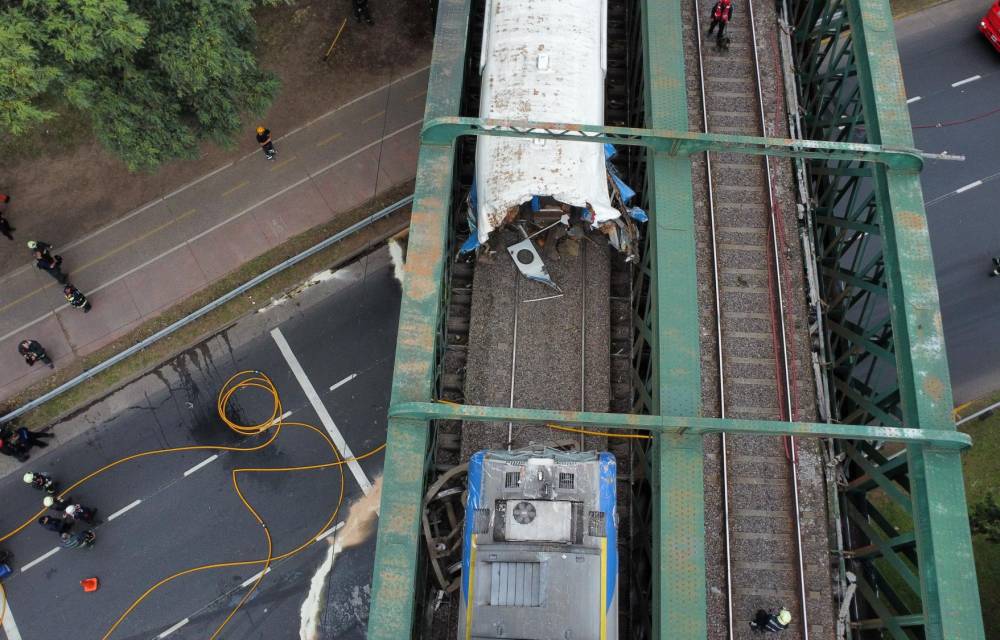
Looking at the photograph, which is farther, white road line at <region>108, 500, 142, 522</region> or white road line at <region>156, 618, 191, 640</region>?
white road line at <region>108, 500, 142, 522</region>

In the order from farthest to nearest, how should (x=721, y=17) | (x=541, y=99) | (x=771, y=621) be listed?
(x=721, y=17), (x=541, y=99), (x=771, y=621)

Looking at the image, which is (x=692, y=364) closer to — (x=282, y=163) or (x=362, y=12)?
(x=282, y=163)

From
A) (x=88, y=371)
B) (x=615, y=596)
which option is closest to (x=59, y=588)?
(x=88, y=371)

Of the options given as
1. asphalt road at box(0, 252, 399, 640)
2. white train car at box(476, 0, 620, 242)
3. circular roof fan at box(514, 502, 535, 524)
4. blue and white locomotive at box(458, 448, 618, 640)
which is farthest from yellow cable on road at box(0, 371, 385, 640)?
white train car at box(476, 0, 620, 242)

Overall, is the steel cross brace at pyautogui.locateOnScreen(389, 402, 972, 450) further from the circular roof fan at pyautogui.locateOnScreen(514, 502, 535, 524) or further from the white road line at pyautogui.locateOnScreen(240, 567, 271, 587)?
the white road line at pyautogui.locateOnScreen(240, 567, 271, 587)

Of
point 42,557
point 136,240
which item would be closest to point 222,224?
point 136,240

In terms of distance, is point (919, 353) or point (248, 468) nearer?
point (919, 353)

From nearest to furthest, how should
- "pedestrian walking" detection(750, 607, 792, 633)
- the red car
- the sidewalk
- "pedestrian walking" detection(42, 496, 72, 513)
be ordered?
"pedestrian walking" detection(750, 607, 792, 633), "pedestrian walking" detection(42, 496, 72, 513), the sidewalk, the red car
